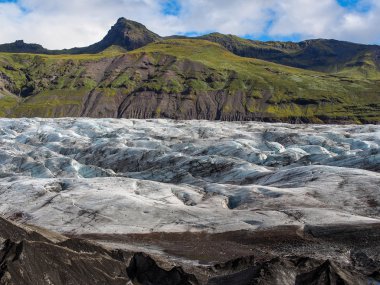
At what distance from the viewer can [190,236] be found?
45.0 m

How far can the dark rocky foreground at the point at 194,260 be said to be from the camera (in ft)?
85.6

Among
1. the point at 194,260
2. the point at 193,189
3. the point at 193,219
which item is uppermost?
the point at 193,189

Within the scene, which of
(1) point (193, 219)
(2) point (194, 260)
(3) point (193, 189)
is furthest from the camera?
(3) point (193, 189)

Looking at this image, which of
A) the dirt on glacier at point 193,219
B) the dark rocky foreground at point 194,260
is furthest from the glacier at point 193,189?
the dark rocky foreground at point 194,260

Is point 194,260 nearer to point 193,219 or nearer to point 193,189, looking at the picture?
point 193,219

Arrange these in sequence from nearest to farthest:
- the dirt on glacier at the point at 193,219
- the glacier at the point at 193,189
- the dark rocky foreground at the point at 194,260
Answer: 1. the dark rocky foreground at the point at 194,260
2. the dirt on glacier at the point at 193,219
3. the glacier at the point at 193,189

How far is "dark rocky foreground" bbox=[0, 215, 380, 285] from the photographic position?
1027 inches

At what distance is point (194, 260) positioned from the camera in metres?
36.9

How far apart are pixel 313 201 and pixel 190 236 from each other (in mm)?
16940

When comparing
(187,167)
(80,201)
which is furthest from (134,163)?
(80,201)

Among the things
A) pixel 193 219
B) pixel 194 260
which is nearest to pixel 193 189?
Answer: pixel 193 219

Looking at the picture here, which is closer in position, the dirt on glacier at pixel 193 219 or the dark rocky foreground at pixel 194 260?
the dark rocky foreground at pixel 194 260

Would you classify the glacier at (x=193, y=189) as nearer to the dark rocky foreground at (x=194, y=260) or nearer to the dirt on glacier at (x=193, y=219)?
the dirt on glacier at (x=193, y=219)

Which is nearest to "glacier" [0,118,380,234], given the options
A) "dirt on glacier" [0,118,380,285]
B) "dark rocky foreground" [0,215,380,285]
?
"dirt on glacier" [0,118,380,285]
